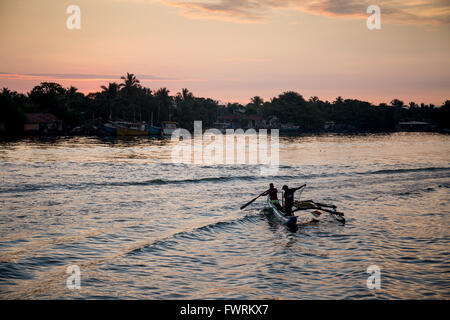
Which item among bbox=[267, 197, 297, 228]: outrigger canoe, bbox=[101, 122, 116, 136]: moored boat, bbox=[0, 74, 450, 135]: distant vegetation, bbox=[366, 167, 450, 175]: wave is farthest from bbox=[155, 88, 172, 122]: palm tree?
bbox=[267, 197, 297, 228]: outrigger canoe

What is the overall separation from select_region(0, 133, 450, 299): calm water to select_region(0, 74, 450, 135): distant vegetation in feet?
217

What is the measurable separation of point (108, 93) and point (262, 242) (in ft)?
314

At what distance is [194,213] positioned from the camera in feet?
67.2

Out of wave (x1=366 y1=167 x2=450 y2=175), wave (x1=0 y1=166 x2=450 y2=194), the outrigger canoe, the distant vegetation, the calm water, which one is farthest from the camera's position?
the distant vegetation

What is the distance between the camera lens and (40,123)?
88.2m

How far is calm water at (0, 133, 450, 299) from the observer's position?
36.8ft

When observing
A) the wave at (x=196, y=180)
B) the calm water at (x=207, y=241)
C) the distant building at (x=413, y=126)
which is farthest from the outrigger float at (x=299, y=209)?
the distant building at (x=413, y=126)

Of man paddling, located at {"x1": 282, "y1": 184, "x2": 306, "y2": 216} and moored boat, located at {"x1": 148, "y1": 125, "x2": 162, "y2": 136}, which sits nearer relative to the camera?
man paddling, located at {"x1": 282, "y1": 184, "x2": 306, "y2": 216}

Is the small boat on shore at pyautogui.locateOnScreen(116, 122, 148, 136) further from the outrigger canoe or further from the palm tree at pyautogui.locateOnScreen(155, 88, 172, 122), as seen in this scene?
the outrigger canoe

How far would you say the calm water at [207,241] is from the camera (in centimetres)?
1122

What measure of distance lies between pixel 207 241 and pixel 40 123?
8526cm

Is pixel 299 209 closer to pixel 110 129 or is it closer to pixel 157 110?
pixel 110 129

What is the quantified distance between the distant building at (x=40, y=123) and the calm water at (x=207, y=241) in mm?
63642
